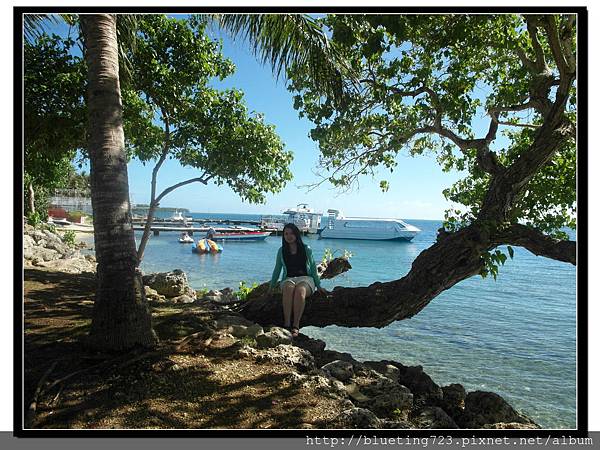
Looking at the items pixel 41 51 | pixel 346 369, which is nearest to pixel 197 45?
pixel 41 51

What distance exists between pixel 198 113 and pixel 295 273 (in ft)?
13.8

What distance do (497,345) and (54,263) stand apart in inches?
378

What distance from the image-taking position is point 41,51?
635 cm

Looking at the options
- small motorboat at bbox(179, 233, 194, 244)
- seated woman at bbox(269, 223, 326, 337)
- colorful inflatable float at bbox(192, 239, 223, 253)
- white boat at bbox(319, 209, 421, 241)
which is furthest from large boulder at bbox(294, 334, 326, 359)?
small motorboat at bbox(179, 233, 194, 244)

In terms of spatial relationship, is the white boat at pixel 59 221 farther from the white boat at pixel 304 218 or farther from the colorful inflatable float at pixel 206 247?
the white boat at pixel 304 218

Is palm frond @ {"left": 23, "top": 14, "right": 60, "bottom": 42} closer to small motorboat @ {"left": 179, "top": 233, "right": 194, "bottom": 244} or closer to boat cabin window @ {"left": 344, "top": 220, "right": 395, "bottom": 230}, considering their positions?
boat cabin window @ {"left": 344, "top": 220, "right": 395, "bottom": 230}

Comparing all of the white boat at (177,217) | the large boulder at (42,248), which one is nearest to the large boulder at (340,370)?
the large boulder at (42,248)

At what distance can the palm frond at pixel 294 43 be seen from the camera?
4375mm

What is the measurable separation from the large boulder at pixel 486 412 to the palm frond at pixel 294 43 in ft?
11.4

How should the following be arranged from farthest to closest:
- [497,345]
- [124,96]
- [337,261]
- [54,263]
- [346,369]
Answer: [54,263] → [497,345] → [124,96] → [337,261] → [346,369]

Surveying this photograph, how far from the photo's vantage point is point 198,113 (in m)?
7.62

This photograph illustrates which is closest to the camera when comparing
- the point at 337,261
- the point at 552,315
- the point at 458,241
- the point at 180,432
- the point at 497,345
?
the point at 180,432

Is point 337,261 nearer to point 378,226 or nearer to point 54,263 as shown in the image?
point 54,263

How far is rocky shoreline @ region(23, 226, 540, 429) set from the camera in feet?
11.0
